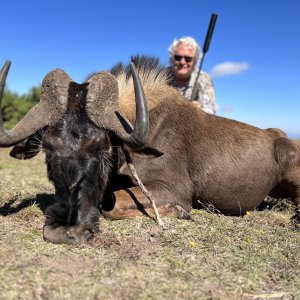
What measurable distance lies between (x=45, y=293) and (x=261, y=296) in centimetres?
181

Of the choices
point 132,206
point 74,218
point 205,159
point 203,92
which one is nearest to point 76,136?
point 74,218

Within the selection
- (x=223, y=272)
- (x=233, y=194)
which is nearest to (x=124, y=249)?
(x=223, y=272)

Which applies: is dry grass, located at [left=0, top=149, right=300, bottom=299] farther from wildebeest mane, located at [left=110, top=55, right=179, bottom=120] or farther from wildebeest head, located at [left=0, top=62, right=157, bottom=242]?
wildebeest mane, located at [left=110, top=55, right=179, bottom=120]

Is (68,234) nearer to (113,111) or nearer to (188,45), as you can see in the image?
(113,111)

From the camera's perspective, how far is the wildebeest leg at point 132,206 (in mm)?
5457

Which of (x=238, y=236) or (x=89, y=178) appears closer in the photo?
(x=89, y=178)

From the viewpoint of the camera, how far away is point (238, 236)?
16.4 ft

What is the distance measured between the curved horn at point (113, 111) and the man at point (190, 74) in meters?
4.81

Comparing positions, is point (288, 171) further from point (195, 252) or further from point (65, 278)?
point (65, 278)

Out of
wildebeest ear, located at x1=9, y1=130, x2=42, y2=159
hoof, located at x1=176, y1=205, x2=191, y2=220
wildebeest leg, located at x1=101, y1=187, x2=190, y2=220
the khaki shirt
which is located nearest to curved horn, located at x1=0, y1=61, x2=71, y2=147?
wildebeest ear, located at x1=9, y1=130, x2=42, y2=159

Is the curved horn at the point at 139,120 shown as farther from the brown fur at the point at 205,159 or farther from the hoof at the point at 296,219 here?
the hoof at the point at 296,219

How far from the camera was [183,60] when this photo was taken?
10055 mm

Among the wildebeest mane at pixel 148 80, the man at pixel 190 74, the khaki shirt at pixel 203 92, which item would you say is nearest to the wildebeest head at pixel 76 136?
the wildebeest mane at pixel 148 80

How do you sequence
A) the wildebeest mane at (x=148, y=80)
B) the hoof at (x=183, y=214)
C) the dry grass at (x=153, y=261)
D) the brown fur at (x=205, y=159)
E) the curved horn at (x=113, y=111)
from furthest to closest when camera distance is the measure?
the wildebeest mane at (x=148, y=80), the brown fur at (x=205, y=159), the hoof at (x=183, y=214), the curved horn at (x=113, y=111), the dry grass at (x=153, y=261)
